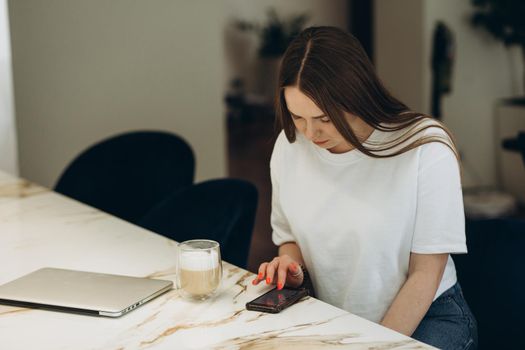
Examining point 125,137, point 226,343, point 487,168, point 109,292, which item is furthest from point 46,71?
point 487,168

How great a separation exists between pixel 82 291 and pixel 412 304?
2.22ft

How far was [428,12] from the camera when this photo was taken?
5113 mm

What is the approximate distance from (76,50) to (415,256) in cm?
254

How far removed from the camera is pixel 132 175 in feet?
8.59

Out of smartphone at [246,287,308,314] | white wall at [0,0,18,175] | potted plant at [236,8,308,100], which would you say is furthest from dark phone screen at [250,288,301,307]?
potted plant at [236,8,308,100]

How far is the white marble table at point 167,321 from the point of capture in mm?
1090

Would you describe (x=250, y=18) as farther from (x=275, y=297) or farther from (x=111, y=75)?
(x=275, y=297)

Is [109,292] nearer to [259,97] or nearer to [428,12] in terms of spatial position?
[428,12]

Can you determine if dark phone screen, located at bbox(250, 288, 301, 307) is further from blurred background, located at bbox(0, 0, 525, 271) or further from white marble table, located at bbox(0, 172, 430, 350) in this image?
blurred background, located at bbox(0, 0, 525, 271)

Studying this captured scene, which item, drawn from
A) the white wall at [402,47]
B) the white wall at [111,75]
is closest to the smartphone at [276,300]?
the white wall at [111,75]

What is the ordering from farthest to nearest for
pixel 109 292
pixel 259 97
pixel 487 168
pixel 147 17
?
pixel 259 97, pixel 487 168, pixel 147 17, pixel 109 292

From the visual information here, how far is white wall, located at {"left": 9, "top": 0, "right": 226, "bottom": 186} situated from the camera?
3.45m

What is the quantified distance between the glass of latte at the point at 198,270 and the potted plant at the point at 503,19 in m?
4.31

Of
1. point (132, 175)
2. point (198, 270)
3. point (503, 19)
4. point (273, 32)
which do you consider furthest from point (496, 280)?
point (273, 32)
